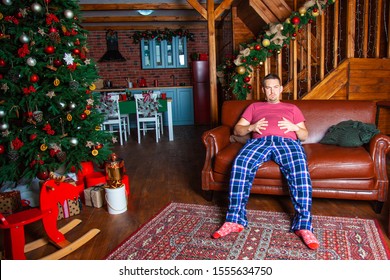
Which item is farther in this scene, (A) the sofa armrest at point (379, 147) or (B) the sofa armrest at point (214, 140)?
(B) the sofa armrest at point (214, 140)

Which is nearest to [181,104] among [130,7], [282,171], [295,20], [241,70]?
[130,7]

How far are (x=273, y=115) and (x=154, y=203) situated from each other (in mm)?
1250

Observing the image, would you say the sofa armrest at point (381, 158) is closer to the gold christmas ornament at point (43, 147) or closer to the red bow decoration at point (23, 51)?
the gold christmas ornament at point (43, 147)

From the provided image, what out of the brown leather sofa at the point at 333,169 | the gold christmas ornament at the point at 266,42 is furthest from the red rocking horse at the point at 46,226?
the gold christmas ornament at the point at 266,42

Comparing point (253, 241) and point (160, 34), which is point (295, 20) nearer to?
point (253, 241)

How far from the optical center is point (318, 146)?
9.00ft

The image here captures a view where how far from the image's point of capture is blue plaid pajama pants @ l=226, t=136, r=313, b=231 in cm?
215

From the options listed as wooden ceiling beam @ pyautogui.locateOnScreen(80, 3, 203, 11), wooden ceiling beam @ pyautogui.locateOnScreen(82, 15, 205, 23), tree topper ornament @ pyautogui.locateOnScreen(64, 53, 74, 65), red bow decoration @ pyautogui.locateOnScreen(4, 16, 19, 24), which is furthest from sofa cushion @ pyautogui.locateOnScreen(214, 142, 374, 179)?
wooden ceiling beam @ pyautogui.locateOnScreen(82, 15, 205, 23)

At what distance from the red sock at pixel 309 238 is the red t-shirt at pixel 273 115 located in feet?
2.44

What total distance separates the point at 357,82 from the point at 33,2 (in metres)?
3.73

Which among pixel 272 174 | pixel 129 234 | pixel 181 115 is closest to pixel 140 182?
pixel 129 234

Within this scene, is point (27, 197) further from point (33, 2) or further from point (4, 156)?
point (33, 2)

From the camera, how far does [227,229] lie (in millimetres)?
2154

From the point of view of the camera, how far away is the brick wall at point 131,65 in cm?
809
